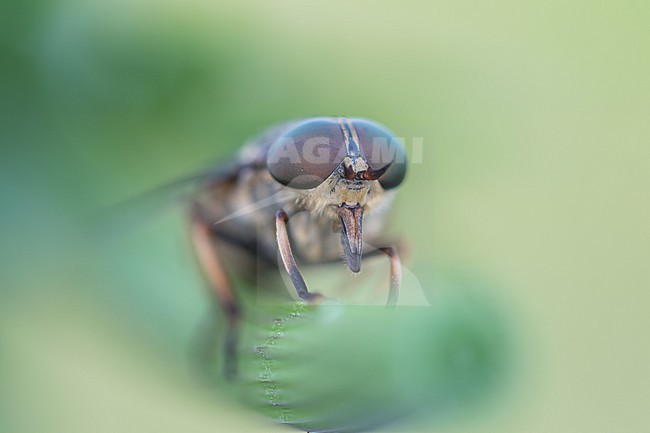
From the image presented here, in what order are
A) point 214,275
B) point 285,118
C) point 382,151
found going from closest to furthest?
point 382,151
point 214,275
point 285,118

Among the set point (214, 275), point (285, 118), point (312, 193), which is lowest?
point (214, 275)

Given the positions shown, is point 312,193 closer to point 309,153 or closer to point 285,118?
point 309,153

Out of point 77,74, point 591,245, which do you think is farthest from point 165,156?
point 591,245

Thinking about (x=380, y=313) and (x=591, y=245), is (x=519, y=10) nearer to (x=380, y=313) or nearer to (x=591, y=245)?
(x=591, y=245)

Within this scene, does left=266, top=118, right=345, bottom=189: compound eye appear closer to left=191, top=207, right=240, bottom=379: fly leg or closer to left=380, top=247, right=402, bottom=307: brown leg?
left=380, top=247, right=402, bottom=307: brown leg

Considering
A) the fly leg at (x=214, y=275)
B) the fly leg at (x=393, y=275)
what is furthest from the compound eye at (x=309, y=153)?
the fly leg at (x=214, y=275)

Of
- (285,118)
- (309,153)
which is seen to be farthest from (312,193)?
(285,118)

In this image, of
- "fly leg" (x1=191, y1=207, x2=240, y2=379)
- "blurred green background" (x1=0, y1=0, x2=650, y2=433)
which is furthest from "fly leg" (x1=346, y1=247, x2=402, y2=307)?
"fly leg" (x1=191, y1=207, x2=240, y2=379)
